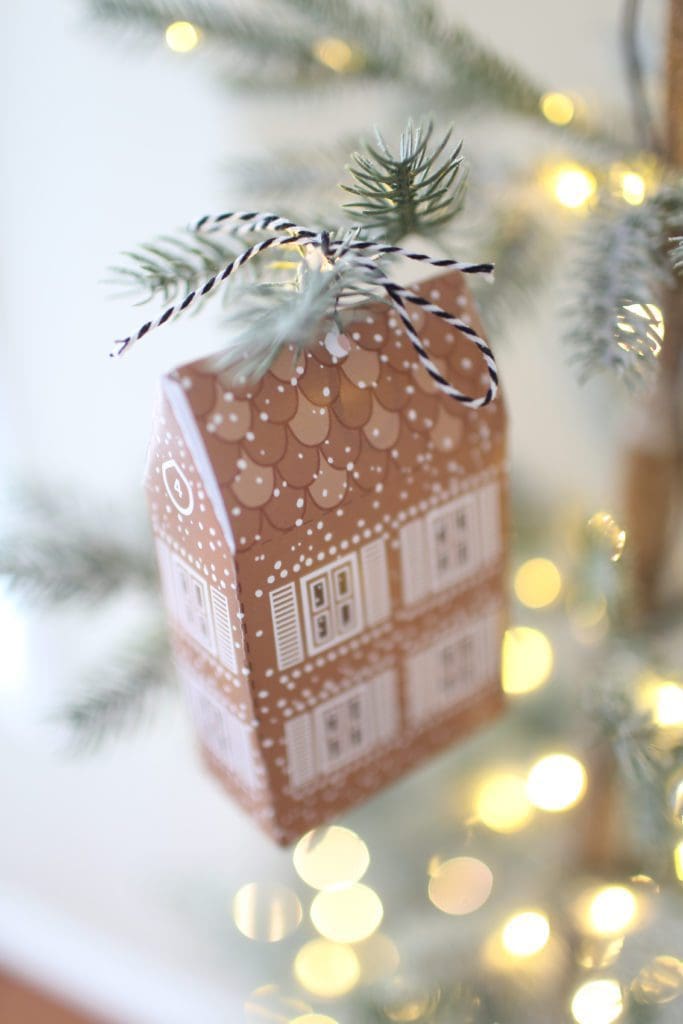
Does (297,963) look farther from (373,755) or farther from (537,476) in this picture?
(537,476)

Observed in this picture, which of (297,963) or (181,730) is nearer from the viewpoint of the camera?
(297,963)

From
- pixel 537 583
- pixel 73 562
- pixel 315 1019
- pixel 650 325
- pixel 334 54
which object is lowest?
pixel 315 1019

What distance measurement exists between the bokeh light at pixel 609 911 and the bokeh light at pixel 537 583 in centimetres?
27

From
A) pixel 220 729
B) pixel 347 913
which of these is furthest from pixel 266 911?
pixel 220 729

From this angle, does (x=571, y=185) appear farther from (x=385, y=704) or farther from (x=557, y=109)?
(x=385, y=704)

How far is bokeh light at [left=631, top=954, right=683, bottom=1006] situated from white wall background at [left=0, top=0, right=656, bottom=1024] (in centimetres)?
24

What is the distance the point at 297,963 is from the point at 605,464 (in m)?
0.53

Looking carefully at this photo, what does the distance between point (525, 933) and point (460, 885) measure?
0.05 meters

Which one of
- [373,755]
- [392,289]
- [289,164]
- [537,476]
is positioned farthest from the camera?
[537,476]

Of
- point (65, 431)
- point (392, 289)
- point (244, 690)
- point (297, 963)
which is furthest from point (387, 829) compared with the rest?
point (65, 431)

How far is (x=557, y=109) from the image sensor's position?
58 centimetres

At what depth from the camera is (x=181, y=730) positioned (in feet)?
2.42

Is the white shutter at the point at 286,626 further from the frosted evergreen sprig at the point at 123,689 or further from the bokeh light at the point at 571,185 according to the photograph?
the bokeh light at the point at 571,185

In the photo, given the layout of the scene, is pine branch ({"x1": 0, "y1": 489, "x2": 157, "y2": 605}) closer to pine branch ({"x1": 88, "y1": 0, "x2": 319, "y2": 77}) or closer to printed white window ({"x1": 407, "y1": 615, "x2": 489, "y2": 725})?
printed white window ({"x1": 407, "y1": 615, "x2": 489, "y2": 725})
